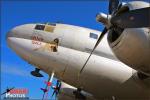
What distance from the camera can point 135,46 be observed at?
1232 centimetres

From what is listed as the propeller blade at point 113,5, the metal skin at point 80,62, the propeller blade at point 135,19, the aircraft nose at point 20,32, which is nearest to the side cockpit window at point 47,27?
the metal skin at point 80,62

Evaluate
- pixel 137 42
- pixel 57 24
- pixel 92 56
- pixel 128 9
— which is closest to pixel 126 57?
pixel 137 42

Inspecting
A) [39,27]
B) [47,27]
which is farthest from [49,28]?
[39,27]

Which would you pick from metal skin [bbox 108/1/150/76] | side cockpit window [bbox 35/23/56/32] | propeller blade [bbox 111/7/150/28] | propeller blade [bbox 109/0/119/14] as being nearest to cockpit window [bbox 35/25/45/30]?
side cockpit window [bbox 35/23/56/32]

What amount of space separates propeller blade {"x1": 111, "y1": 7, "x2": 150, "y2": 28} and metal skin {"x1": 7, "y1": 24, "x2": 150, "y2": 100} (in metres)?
4.62

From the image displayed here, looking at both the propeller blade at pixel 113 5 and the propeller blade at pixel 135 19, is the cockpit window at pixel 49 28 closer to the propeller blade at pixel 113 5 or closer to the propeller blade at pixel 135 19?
the propeller blade at pixel 113 5

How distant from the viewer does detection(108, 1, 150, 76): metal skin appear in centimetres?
1221

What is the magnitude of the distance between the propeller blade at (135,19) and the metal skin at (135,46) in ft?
0.66

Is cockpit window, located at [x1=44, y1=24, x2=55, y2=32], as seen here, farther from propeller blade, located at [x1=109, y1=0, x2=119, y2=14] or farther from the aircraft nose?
propeller blade, located at [x1=109, y1=0, x2=119, y2=14]

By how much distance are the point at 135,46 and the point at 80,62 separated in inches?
207

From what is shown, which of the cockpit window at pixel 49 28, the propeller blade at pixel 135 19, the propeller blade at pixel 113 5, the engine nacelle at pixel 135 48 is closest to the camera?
the propeller blade at pixel 135 19

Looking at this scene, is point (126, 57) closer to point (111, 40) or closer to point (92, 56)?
point (111, 40)

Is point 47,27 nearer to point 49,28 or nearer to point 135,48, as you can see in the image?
point 49,28

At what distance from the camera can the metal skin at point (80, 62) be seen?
55.9 ft
